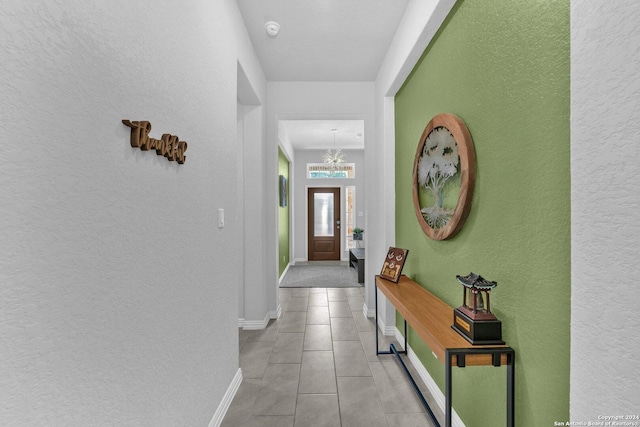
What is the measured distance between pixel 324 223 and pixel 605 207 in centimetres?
714

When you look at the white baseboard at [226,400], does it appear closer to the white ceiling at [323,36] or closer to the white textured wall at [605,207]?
the white textured wall at [605,207]

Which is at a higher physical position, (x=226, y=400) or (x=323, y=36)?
(x=323, y=36)

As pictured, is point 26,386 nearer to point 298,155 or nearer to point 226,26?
point 226,26

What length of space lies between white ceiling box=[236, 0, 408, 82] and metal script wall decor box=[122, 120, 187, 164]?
63.7 inches

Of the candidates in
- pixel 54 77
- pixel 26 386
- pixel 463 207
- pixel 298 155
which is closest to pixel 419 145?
pixel 463 207

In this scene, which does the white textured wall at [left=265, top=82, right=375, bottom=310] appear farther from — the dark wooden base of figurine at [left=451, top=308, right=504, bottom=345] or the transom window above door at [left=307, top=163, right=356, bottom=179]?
the transom window above door at [left=307, top=163, right=356, bottom=179]

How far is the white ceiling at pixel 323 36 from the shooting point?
236cm

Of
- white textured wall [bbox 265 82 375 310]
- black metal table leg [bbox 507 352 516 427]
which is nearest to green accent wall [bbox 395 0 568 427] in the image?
black metal table leg [bbox 507 352 516 427]

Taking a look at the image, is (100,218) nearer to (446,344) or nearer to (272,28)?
(446,344)

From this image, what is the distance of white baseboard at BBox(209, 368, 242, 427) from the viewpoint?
1790 millimetres

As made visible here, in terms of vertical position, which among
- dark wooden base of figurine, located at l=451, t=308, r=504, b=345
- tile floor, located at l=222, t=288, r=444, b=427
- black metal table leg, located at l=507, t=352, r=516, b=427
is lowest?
tile floor, located at l=222, t=288, r=444, b=427

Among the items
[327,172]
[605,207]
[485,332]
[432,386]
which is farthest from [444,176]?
[327,172]

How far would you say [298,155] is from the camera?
25.4 feet

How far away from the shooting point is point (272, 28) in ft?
8.48
